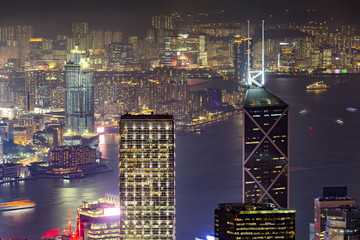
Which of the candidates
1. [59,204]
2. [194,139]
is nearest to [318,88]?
[194,139]

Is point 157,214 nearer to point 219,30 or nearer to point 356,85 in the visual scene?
point 219,30

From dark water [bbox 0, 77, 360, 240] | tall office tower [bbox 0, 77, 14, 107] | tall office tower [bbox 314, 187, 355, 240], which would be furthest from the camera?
tall office tower [bbox 0, 77, 14, 107]

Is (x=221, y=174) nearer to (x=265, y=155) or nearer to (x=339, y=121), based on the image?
→ (x=265, y=155)

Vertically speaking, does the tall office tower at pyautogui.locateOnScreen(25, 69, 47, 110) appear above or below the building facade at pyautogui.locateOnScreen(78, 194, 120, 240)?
above

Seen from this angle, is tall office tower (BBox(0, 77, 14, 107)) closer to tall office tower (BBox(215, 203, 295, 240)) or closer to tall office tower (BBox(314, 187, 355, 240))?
tall office tower (BBox(314, 187, 355, 240))

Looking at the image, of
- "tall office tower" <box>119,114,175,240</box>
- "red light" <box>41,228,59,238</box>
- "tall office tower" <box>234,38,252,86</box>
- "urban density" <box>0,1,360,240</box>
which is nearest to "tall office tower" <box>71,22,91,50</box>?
"urban density" <box>0,1,360,240</box>

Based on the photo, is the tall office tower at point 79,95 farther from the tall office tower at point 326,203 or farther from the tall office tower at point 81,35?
the tall office tower at point 326,203

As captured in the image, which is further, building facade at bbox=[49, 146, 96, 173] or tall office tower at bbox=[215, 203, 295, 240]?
building facade at bbox=[49, 146, 96, 173]

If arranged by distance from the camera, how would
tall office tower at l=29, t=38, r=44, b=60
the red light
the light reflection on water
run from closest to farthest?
the red light, the light reflection on water, tall office tower at l=29, t=38, r=44, b=60
